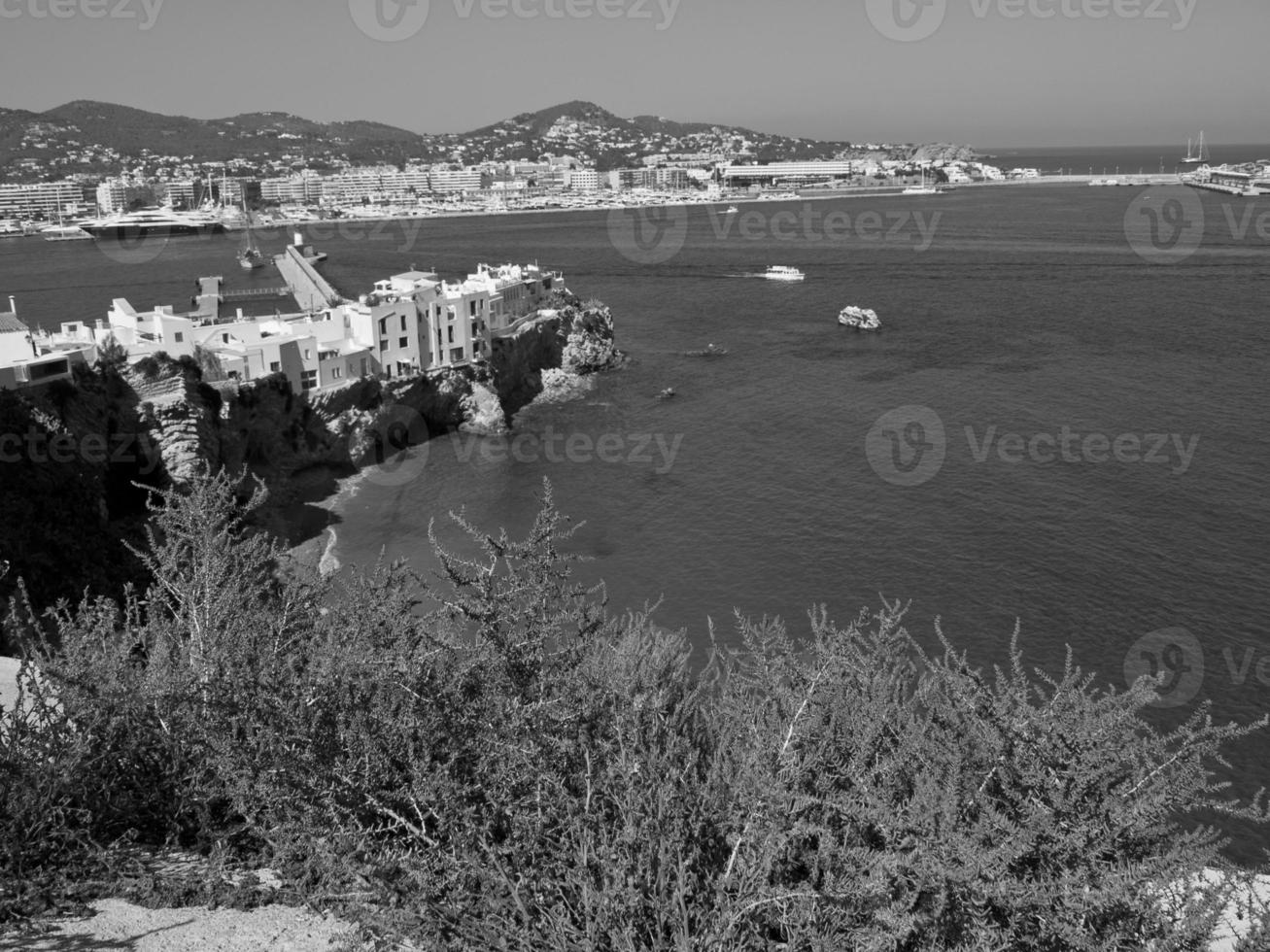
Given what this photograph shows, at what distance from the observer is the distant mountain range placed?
467 feet

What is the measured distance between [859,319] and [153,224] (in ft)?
249

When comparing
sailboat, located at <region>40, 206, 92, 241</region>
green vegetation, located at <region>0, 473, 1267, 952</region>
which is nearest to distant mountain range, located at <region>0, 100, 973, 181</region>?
A: sailboat, located at <region>40, 206, 92, 241</region>

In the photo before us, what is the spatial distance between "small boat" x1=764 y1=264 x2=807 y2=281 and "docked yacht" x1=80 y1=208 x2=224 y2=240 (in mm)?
62130

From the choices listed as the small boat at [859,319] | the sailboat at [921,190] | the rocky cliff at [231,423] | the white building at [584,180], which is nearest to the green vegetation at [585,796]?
the rocky cliff at [231,423]

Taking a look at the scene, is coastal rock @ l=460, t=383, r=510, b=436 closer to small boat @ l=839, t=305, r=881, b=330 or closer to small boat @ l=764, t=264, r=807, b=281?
small boat @ l=839, t=305, r=881, b=330

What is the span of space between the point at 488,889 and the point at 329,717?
1.58 metres

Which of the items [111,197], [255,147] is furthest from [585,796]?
[255,147]

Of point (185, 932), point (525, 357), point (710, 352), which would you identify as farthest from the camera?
point (710, 352)

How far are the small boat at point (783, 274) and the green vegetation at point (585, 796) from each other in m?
49.3

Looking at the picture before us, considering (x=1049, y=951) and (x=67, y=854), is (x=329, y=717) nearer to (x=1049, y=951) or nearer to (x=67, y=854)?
(x=67, y=854)

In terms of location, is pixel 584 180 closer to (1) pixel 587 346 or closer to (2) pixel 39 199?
(2) pixel 39 199

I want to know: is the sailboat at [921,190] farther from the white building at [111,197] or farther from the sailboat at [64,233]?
the white building at [111,197]

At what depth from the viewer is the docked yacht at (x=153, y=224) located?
90312 millimetres

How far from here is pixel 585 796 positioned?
18.8ft
